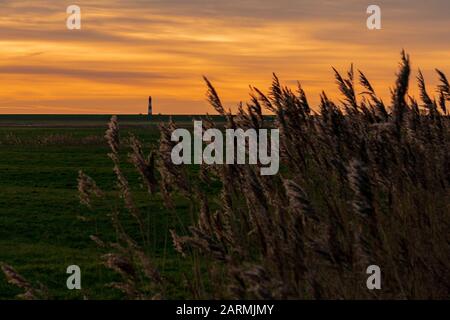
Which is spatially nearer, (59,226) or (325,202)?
(325,202)

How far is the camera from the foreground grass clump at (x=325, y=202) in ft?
14.3

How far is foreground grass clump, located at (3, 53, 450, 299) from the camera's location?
4371 mm

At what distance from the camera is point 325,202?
5.07 metres

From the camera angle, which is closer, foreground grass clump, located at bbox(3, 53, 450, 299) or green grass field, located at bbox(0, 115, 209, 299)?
foreground grass clump, located at bbox(3, 53, 450, 299)

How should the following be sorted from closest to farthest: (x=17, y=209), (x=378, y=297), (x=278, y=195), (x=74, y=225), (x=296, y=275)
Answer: (x=296, y=275) < (x=378, y=297) < (x=278, y=195) < (x=74, y=225) < (x=17, y=209)

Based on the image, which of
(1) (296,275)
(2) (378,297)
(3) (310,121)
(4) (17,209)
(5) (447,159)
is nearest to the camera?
(1) (296,275)

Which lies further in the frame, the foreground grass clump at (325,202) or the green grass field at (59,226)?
the green grass field at (59,226)

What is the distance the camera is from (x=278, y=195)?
586 centimetres

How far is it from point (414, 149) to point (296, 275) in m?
2.15
